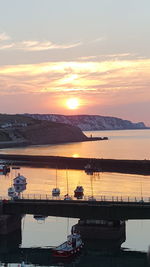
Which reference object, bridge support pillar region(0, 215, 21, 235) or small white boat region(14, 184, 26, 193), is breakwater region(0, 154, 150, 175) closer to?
small white boat region(14, 184, 26, 193)

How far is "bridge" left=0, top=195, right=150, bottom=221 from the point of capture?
48.8 meters

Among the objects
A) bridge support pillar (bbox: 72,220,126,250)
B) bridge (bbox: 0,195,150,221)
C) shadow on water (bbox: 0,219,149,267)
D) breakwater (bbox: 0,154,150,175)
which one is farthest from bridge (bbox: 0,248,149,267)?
breakwater (bbox: 0,154,150,175)

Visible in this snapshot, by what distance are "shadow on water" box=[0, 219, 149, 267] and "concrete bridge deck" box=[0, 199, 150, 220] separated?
1.72m

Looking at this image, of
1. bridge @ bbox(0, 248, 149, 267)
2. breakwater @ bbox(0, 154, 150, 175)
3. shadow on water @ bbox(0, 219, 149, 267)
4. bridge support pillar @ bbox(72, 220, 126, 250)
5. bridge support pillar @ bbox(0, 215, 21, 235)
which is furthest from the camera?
breakwater @ bbox(0, 154, 150, 175)

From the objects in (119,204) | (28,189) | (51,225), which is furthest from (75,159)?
(119,204)

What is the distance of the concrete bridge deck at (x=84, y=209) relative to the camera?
1922 inches

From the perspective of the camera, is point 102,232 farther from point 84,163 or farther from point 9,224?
point 84,163

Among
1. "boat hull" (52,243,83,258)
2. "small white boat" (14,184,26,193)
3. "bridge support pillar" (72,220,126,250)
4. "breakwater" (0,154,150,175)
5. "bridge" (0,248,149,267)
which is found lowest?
"bridge" (0,248,149,267)

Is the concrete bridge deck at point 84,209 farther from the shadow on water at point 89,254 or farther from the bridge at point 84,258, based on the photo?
the bridge at point 84,258

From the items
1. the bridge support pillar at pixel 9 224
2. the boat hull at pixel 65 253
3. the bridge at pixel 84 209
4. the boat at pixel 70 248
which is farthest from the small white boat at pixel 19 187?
the boat hull at pixel 65 253

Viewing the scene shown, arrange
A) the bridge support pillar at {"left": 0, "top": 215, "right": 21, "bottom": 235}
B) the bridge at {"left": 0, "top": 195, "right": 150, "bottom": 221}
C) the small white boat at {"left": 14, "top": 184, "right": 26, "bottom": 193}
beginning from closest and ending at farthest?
the bridge at {"left": 0, "top": 195, "right": 150, "bottom": 221}
the bridge support pillar at {"left": 0, "top": 215, "right": 21, "bottom": 235}
the small white boat at {"left": 14, "top": 184, "right": 26, "bottom": 193}

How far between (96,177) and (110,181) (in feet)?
38.9

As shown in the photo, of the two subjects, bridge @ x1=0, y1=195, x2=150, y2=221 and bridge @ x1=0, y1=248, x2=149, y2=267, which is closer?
bridge @ x1=0, y1=248, x2=149, y2=267

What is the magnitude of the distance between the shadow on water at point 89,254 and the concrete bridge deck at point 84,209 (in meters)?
1.72
